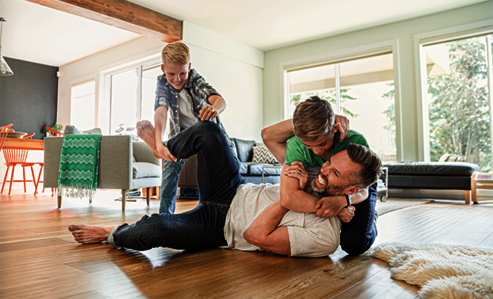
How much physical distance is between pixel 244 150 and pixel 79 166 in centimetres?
296

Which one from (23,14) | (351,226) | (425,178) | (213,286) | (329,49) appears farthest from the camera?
(329,49)

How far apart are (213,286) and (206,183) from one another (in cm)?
61

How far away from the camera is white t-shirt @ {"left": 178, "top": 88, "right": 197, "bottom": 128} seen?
7.84ft

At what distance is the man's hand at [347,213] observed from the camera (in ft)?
4.97

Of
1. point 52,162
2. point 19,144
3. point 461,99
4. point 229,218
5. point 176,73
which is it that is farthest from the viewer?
point 461,99

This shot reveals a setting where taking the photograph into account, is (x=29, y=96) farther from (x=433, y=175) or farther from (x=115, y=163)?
(x=433, y=175)

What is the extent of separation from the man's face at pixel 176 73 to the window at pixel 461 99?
4.94m

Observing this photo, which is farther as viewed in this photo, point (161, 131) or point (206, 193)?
point (161, 131)

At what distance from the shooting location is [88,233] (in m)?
1.86

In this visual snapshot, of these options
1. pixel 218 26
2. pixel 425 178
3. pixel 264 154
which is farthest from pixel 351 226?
pixel 218 26

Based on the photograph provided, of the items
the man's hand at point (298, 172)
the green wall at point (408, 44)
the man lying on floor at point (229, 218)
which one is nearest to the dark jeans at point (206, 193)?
the man lying on floor at point (229, 218)

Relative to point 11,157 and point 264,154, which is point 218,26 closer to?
point 264,154

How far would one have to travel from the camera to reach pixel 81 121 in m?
8.39

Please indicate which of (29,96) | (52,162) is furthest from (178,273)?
(29,96)
